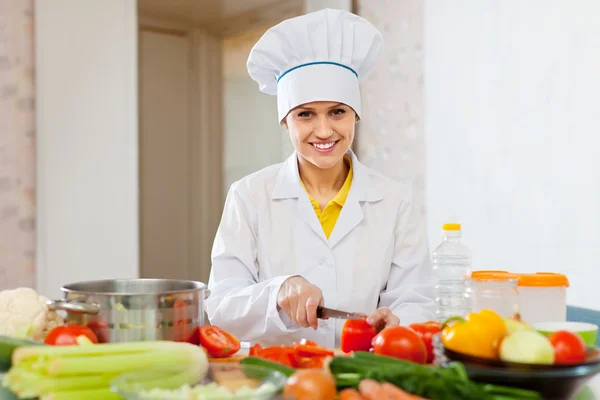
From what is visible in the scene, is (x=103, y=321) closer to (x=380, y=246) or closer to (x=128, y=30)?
(x=380, y=246)

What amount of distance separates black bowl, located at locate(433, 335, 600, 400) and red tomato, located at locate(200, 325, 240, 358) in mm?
517

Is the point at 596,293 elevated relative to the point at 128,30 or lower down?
lower down

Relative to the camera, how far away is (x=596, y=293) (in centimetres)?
247

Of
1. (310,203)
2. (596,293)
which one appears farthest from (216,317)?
(596,293)

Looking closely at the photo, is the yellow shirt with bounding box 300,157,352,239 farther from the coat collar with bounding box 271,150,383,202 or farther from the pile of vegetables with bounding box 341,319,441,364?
the pile of vegetables with bounding box 341,319,441,364

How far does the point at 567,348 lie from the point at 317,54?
1.22 m

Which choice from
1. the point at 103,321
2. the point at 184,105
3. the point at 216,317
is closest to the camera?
the point at 103,321

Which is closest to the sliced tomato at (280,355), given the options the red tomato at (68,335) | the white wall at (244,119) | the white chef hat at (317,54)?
the red tomato at (68,335)

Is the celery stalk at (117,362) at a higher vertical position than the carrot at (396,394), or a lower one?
higher

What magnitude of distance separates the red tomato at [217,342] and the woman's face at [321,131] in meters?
0.73

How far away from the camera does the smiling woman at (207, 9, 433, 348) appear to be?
1925 mm

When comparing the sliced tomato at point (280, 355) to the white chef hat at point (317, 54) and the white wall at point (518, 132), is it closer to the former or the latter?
the white chef hat at point (317, 54)

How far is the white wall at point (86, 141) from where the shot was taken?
10.2ft

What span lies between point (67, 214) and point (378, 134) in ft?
5.60
